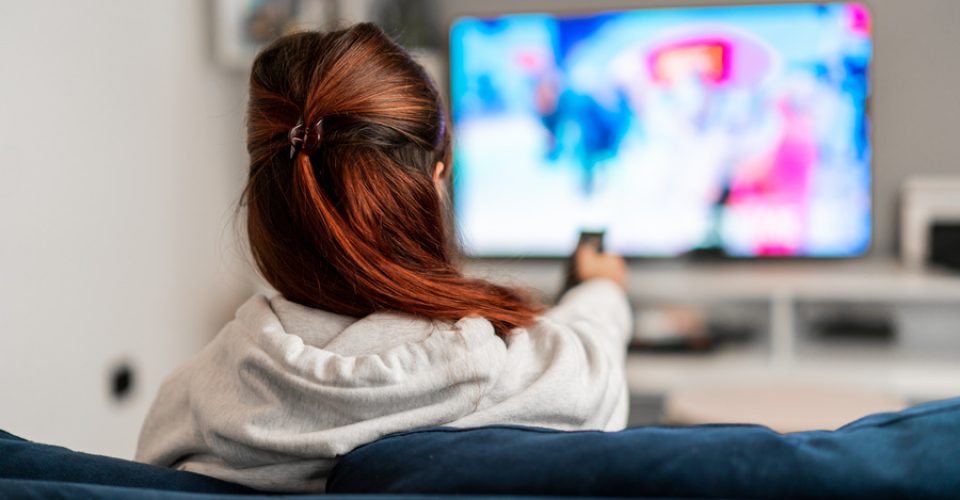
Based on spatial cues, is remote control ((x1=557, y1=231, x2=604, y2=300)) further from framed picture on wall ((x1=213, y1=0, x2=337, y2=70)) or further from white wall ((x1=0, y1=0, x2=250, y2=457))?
framed picture on wall ((x1=213, y1=0, x2=337, y2=70))

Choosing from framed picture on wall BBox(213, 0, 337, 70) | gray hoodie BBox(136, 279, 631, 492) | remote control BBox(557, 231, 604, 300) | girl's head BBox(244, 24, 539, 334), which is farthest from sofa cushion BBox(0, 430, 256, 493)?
framed picture on wall BBox(213, 0, 337, 70)

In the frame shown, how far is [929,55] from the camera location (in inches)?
113

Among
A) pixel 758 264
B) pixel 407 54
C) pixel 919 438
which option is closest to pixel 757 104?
pixel 758 264

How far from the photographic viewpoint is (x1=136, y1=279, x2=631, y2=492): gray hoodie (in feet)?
2.89

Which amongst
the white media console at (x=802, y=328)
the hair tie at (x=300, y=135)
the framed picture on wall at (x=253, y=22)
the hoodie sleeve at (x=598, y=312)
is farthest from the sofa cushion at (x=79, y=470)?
the framed picture on wall at (x=253, y=22)

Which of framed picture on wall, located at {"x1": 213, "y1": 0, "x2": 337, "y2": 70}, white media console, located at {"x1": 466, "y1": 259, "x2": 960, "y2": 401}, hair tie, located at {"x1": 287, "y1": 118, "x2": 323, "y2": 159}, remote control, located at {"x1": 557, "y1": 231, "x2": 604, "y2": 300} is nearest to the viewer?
hair tie, located at {"x1": 287, "y1": 118, "x2": 323, "y2": 159}

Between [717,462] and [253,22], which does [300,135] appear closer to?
[717,462]

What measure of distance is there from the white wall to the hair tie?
3.08 feet

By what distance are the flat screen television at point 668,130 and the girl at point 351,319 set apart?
5.75 ft

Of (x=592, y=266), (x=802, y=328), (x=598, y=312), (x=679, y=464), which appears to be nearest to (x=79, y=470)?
(x=679, y=464)

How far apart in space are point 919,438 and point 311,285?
0.57 m

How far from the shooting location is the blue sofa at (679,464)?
65cm

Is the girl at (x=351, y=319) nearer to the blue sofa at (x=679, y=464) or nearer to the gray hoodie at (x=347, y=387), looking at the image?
the gray hoodie at (x=347, y=387)

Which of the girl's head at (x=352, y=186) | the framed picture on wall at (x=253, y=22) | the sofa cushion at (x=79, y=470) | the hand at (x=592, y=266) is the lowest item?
the sofa cushion at (x=79, y=470)
